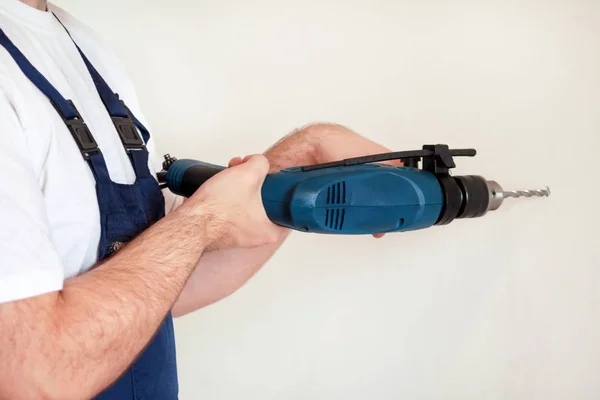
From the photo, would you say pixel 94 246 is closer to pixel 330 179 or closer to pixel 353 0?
pixel 330 179

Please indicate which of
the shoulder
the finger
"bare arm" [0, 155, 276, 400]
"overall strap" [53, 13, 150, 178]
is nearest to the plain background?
the shoulder

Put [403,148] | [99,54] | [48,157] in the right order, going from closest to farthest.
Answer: [48,157], [99,54], [403,148]

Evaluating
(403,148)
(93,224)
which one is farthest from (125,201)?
(403,148)

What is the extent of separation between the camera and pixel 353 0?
111 cm

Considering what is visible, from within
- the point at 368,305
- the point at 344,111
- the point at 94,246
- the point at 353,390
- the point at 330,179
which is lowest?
the point at 353,390

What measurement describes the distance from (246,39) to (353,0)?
0.78 ft

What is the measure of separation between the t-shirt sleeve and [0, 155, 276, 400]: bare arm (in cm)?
1

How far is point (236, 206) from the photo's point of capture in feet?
2.23

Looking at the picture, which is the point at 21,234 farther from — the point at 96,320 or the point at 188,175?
the point at 188,175

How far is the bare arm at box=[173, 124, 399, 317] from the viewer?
883 millimetres

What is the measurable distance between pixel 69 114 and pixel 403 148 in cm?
70

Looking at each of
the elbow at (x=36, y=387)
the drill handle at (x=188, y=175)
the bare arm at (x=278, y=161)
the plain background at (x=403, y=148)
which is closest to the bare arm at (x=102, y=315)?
the elbow at (x=36, y=387)

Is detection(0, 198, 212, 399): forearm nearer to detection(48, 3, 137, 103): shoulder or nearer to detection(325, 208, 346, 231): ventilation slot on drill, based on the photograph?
detection(325, 208, 346, 231): ventilation slot on drill

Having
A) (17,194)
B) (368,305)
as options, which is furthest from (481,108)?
(17,194)
